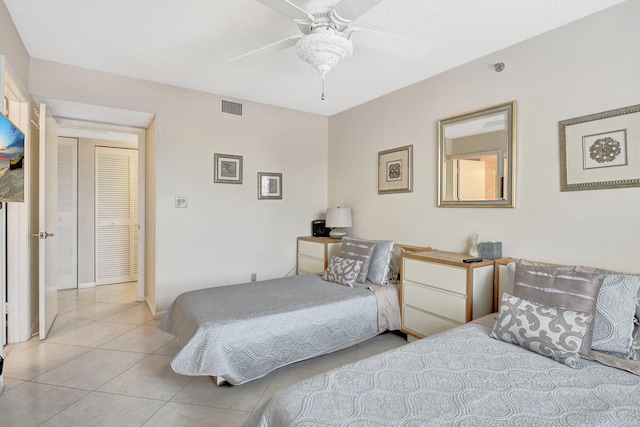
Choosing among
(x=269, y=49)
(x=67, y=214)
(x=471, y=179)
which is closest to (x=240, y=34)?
(x=269, y=49)

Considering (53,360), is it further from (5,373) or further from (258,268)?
(258,268)

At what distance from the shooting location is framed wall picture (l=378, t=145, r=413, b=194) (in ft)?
11.4

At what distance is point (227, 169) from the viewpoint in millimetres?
3922

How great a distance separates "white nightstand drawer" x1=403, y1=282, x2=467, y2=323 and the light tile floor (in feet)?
1.52

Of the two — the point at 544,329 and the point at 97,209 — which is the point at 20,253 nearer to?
the point at 97,209

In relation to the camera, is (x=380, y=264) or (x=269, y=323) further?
(x=380, y=264)

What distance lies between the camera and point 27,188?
111 inches

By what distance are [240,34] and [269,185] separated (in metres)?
2.03

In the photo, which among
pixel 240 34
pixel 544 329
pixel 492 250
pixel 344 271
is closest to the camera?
pixel 544 329

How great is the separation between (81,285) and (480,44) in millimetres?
5851

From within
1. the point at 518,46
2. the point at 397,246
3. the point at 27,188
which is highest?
the point at 518,46

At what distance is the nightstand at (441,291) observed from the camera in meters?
2.48

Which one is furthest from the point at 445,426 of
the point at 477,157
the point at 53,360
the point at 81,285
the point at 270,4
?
the point at 81,285

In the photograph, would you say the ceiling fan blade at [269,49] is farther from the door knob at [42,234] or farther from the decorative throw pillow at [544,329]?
the door knob at [42,234]
